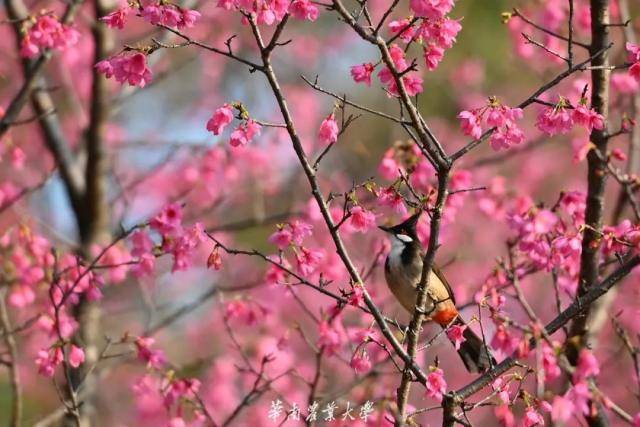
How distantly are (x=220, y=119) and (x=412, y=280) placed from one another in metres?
→ 2.29

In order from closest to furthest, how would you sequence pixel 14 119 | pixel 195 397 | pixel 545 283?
1. pixel 195 397
2. pixel 14 119
3. pixel 545 283

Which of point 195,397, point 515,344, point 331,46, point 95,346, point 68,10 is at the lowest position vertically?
point 515,344

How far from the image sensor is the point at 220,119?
3.62m

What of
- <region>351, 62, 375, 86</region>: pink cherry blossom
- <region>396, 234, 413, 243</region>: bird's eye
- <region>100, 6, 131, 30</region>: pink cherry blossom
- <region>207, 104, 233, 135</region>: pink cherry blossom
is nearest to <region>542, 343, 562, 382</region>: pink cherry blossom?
<region>351, 62, 375, 86</region>: pink cherry blossom

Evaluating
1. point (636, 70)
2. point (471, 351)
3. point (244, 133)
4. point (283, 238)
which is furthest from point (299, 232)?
point (471, 351)

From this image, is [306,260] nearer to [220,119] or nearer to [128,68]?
[220,119]

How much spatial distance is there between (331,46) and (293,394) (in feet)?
21.3

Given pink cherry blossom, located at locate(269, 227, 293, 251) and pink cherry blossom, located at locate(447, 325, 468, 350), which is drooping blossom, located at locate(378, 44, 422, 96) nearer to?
pink cherry blossom, located at locate(269, 227, 293, 251)

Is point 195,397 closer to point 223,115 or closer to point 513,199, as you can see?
point 223,115

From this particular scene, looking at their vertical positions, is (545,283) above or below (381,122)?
below

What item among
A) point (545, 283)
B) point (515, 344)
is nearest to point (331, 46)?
point (545, 283)

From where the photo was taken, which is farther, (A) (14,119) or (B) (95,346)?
(B) (95,346)

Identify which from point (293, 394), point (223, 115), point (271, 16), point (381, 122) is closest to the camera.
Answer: point (271, 16)

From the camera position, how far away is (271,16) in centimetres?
337
